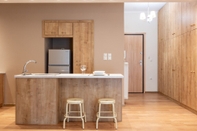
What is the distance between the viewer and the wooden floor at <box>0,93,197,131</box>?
363 centimetres

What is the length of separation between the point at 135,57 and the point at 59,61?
11.3ft

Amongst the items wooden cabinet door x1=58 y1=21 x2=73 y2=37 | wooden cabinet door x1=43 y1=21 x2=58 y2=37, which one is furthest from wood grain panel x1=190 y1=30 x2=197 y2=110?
wooden cabinet door x1=43 y1=21 x2=58 y2=37

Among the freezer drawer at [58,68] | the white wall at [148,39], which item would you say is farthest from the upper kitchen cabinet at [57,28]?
the white wall at [148,39]

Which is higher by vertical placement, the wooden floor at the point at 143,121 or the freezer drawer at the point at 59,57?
the freezer drawer at the point at 59,57

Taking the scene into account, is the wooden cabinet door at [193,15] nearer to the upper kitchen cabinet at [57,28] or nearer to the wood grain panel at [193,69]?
the wood grain panel at [193,69]

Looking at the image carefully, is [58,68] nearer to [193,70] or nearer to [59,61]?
[59,61]

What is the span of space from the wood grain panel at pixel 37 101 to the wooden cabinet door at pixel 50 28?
189cm

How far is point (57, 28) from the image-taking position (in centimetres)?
536

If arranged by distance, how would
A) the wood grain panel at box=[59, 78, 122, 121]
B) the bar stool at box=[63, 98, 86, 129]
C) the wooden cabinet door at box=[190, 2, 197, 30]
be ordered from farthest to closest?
the wooden cabinet door at box=[190, 2, 197, 30] < the wood grain panel at box=[59, 78, 122, 121] < the bar stool at box=[63, 98, 86, 129]

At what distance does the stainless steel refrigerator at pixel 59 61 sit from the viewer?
214 inches

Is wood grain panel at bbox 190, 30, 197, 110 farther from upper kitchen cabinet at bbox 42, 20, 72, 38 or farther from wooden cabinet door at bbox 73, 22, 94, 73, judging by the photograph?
upper kitchen cabinet at bbox 42, 20, 72, 38

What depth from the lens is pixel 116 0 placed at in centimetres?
427

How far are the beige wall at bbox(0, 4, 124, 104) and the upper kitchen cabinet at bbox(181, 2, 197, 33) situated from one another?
152cm

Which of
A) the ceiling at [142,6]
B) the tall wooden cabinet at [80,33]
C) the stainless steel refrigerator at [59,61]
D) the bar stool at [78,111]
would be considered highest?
the ceiling at [142,6]
